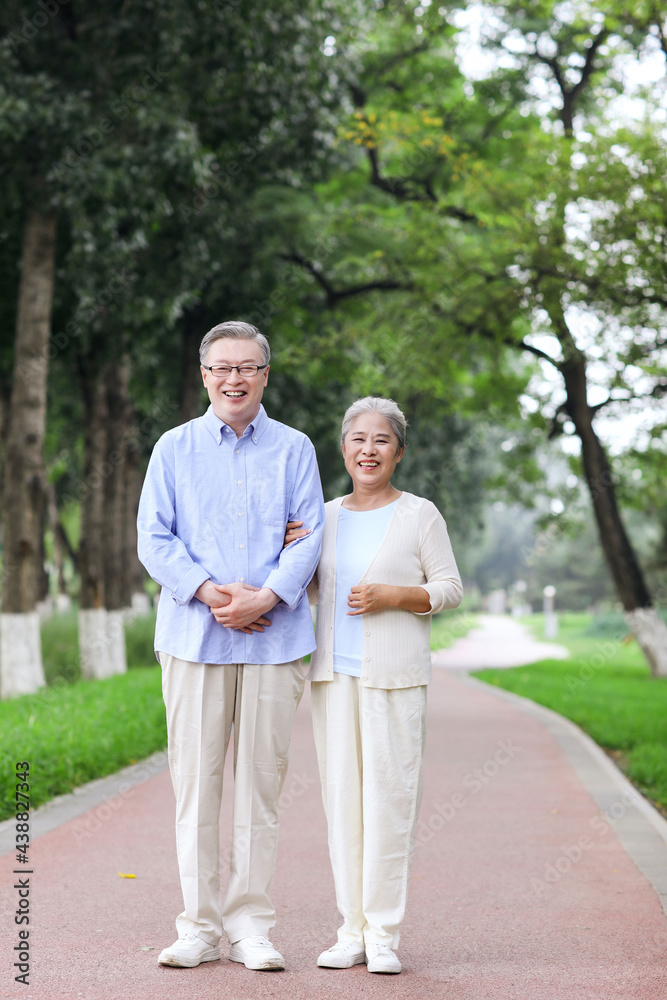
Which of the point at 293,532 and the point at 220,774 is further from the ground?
the point at 293,532

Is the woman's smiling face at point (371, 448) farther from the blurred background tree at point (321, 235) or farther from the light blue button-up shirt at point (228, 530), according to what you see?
the blurred background tree at point (321, 235)

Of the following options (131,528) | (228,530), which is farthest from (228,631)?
(131,528)

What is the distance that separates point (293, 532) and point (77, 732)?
486 centimetres

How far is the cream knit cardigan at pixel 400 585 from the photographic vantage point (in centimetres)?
388

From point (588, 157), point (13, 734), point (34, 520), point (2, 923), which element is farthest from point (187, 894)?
point (588, 157)

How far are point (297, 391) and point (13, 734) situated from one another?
1478cm

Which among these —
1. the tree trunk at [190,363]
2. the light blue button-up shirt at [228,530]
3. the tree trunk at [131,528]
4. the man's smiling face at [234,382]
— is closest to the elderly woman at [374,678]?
the light blue button-up shirt at [228,530]

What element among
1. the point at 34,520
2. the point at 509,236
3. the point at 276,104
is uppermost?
the point at 276,104

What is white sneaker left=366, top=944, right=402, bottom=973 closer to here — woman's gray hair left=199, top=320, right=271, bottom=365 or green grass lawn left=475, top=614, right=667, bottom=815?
woman's gray hair left=199, top=320, right=271, bottom=365

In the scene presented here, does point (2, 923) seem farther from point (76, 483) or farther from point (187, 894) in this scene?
point (76, 483)

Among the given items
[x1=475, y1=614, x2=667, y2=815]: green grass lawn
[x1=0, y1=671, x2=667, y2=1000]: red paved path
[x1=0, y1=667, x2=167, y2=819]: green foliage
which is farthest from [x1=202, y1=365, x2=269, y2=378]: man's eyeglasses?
[x1=475, y1=614, x2=667, y2=815]: green grass lawn

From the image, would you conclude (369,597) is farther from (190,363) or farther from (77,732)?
(190,363)

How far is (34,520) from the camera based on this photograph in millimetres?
11266

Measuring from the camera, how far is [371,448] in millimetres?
3988
